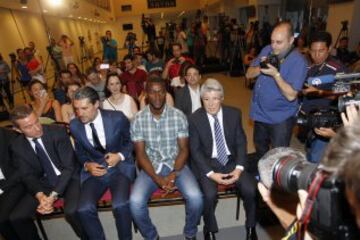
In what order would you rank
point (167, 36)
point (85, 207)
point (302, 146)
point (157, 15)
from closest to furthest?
point (85, 207) → point (302, 146) → point (167, 36) → point (157, 15)

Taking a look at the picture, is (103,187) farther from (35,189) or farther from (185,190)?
(185,190)

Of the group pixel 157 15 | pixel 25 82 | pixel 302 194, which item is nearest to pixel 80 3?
pixel 25 82

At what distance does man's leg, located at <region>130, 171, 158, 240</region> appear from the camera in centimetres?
220

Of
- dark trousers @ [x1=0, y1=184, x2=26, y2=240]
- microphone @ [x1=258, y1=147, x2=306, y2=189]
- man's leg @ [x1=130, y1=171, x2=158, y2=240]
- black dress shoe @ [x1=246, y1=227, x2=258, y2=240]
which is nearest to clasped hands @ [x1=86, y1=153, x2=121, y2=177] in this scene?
man's leg @ [x1=130, y1=171, x2=158, y2=240]

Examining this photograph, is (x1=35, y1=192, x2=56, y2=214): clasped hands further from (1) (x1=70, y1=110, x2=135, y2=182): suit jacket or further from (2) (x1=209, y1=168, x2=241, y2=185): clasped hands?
(2) (x1=209, y1=168, x2=241, y2=185): clasped hands

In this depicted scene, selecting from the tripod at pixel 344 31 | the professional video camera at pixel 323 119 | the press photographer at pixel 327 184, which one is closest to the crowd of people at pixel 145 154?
the professional video camera at pixel 323 119

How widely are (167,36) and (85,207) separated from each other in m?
9.68

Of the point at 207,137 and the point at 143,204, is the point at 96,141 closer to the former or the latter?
the point at 143,204

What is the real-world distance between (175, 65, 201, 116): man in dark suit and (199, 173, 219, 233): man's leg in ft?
3.90

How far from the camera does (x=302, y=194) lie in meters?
0.84

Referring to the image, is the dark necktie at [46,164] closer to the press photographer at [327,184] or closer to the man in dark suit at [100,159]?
the man in dark suit at [100,159]

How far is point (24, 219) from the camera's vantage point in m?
2.19

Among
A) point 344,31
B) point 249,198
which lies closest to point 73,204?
point 249,198

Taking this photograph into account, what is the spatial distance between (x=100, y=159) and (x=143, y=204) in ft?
1.96
